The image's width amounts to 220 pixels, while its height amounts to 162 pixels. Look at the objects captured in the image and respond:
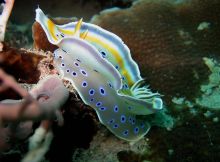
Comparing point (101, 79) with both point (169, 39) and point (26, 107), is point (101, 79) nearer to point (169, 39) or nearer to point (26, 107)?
point (26, 107)

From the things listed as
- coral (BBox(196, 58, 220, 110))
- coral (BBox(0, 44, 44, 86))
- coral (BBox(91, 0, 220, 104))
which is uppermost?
coral (BBox(0, 44, 44, 86))

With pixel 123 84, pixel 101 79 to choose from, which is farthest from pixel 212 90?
pixel 101 79

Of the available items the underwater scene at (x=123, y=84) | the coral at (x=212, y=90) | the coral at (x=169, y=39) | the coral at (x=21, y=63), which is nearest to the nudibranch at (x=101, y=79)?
the underwater scene at (x=123, y=84)

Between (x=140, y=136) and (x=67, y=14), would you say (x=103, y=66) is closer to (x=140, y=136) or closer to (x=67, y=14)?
(x=140, y=136)

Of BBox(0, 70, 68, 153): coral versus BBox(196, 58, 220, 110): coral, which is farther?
BBox(196, 58, 220, 110): coral

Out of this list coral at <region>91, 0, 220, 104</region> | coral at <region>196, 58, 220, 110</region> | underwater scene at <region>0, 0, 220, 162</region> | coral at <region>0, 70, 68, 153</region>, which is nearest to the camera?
coral at <region>0, 70, 68, 153</region>

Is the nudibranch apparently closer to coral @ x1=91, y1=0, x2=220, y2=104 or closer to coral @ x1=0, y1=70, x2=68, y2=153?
coral @ x1=0, y1=70, x2=68, y2=153

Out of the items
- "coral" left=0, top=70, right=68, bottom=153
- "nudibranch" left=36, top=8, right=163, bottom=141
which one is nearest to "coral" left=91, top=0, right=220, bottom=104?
"nudibranch" left=36, top=8, right=163, bottom=141
